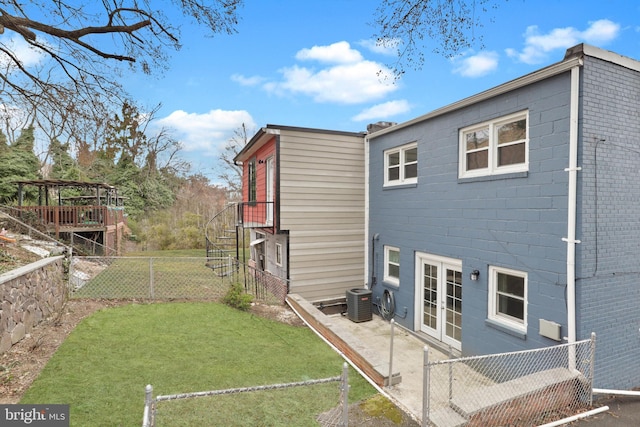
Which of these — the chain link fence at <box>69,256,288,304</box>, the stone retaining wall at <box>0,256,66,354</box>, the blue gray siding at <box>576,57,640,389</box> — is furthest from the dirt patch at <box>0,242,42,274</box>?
the blue gray siding at <box>576,57,640,389</box>

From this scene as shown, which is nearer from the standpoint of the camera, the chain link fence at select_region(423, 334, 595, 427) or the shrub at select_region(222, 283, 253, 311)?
the chain link fence at select_region(423, 334, 595, 427)

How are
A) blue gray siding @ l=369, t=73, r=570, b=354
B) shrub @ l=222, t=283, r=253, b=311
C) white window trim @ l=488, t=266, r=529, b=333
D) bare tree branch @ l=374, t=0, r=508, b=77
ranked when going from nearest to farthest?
bare tree branch @ l=374, t=0, r=508, b=77
blue gray siding @ l=369, t=73, r=570, b=354
white window trim @ l=488, t=266, r=529, b=333
shrub @ l=222, t=283, r=253, b=311

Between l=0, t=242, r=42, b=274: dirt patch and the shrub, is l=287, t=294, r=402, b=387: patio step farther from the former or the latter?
l=0, t=242, r=42, b=274: dirt patch

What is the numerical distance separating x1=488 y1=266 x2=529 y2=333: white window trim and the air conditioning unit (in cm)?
369

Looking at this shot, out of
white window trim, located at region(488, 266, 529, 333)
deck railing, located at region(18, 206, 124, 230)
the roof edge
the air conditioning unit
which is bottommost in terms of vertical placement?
the air conditioning unit

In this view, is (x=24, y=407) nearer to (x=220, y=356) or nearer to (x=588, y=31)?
(x=220, y=356)

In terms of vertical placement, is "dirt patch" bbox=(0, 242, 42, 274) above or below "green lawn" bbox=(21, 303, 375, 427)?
above

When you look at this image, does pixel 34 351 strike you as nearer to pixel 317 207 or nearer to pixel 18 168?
pixel 317 207

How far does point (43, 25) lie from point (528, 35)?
840 cm

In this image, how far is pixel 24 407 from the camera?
3.93 m

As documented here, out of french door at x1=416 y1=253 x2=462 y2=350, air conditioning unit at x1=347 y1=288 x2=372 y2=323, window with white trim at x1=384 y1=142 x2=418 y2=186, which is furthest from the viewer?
air conditioning unit at x1=347 y1=288 x2=372 y2=323

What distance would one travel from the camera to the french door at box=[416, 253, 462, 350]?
297 inches

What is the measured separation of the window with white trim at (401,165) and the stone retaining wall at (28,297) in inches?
327

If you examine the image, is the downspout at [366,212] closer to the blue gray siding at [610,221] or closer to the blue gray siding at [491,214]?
the blue gray siding at [491,214]
